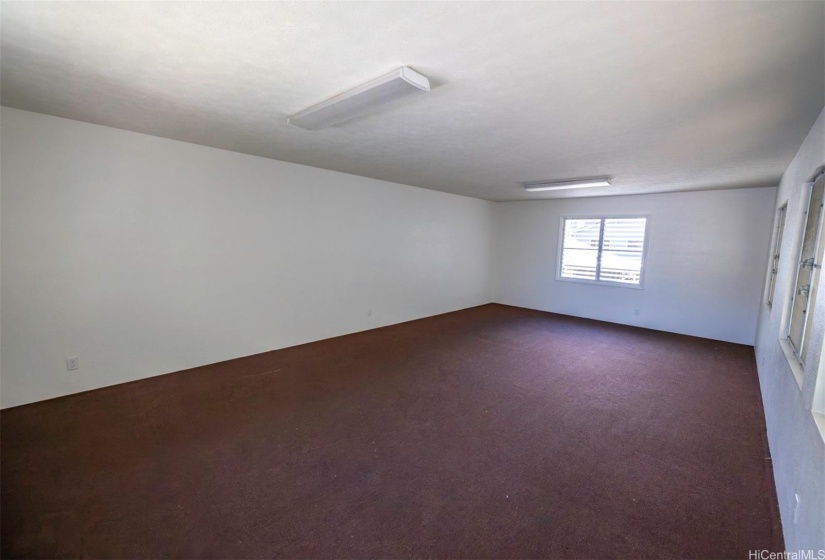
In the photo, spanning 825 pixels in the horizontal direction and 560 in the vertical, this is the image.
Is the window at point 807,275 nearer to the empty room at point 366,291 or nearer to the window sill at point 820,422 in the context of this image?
the empty room at point 366,291

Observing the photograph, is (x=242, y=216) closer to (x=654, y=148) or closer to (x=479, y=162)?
(x=479, y=162)

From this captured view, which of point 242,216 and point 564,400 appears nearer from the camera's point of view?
point 564,400

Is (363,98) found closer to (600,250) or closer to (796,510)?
(796,510)

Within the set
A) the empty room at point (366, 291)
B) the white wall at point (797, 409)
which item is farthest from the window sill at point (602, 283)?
the white wall at point (797, 409)

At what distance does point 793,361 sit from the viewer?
2213mm

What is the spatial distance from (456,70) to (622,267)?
5.91 meters

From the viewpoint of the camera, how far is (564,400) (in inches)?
132

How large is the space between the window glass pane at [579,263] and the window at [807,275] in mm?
4149

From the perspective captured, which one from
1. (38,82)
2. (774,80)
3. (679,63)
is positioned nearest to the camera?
(679,63)

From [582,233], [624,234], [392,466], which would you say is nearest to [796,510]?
[392,466]

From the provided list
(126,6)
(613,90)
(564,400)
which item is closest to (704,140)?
(613,90)

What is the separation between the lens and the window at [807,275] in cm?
211

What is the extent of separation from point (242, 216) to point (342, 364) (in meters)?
2.15

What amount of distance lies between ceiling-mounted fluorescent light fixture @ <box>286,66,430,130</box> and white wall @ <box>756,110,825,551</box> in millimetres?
2291
